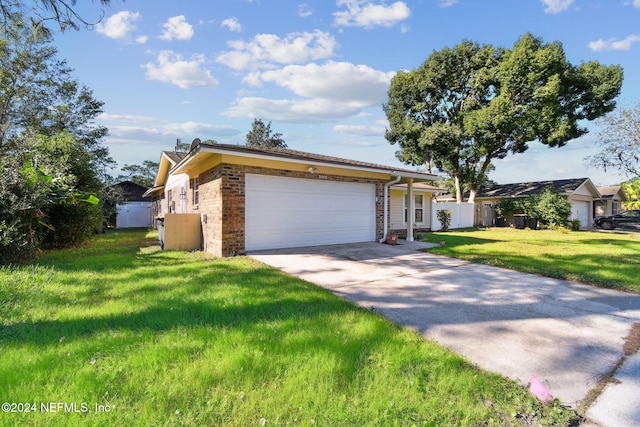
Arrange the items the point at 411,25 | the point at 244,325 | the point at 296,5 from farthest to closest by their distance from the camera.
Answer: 1. the point at 411,25
2. the point at 296,5
3. the point at 244,325

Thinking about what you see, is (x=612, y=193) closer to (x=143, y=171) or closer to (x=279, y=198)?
(x=279, y=198)

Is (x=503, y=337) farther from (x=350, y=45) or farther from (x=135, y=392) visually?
(x=350, y=45)

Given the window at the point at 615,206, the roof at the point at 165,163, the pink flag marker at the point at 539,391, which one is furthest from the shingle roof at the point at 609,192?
the roof at the point at 165,163

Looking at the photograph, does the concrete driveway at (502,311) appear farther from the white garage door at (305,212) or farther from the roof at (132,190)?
the roof at (132,190)

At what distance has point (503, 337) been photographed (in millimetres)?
3377

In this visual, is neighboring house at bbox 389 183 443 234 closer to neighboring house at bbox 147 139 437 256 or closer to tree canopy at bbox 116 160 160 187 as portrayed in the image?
neighboring house at bbox 147 139 437 256

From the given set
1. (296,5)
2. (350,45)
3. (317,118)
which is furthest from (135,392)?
(317,118)

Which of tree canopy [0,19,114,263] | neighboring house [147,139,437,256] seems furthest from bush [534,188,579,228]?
tree canopy [0,19,114,263]

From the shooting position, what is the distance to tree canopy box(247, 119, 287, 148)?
3872 centimetres

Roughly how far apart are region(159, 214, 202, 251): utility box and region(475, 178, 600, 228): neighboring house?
21.5 metres

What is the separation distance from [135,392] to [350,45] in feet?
38.0

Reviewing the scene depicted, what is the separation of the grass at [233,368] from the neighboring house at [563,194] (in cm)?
2381

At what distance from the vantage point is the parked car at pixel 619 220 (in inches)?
837

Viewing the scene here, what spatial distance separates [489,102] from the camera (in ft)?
74.0
